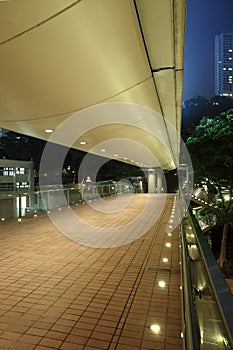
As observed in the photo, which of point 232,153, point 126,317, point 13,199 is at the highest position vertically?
point 232,153

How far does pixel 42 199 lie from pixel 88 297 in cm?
779

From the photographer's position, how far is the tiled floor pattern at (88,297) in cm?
279

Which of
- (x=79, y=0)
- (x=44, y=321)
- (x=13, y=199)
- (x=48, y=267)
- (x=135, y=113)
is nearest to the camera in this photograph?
(x=79, y=0)

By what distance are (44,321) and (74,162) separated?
27.0m

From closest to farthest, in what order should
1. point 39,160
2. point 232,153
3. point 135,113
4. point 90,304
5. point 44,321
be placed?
point 44,321
point 90,304
point 135,113
point 232,153
point 39,160

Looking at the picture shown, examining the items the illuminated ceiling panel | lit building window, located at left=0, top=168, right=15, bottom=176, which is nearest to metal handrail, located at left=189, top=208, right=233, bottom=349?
the illuminated ceiling panel

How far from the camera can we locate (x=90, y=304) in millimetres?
3480

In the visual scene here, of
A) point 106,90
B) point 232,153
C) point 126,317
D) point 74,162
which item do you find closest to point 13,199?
point 106,90

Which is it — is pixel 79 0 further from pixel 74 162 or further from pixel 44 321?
pixel 74 162

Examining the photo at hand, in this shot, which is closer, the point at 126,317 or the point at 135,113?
the point at 126,317

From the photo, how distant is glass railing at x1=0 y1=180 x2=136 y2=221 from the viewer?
377 inches

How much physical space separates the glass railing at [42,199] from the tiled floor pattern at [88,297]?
353 cm

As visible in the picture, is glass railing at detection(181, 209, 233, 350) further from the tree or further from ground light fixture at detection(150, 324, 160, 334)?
the tree

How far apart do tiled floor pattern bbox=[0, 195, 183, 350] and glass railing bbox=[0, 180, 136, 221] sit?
3.53m
